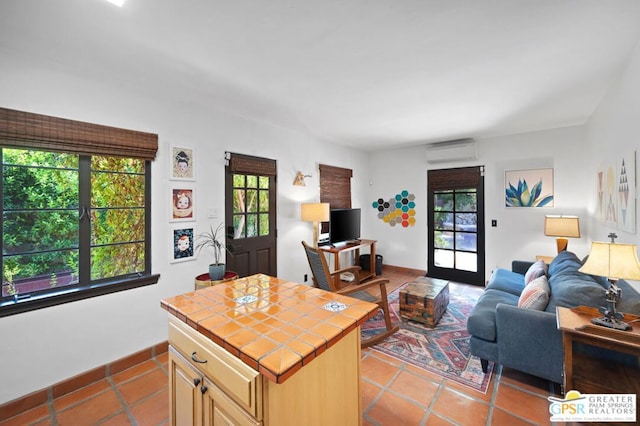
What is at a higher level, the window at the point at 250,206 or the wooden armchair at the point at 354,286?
the window at the point at 250,206

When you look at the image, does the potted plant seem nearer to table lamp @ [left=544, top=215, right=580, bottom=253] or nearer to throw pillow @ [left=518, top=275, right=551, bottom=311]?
throw pillow @ [left=518, top=275, right=551, bottom=311]

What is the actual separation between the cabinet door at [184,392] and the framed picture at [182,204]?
5.19ft

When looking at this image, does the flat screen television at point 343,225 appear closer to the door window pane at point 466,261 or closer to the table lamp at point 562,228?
the door window pane at point 466,261

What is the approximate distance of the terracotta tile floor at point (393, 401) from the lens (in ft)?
5.78

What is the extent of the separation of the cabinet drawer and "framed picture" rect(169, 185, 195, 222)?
60.5 inches

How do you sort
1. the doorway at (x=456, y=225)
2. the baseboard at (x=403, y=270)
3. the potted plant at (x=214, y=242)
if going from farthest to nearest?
1. the baseboard at (x=403, y=270)
2. the doorway at (x=456, y=225)
3. the potted plant at (x=214, y=242)

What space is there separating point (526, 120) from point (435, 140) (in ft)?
4.22

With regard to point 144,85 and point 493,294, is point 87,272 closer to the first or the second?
point 144,85

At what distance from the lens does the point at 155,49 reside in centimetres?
183

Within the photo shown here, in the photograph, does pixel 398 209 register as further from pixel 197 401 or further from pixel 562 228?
pixel 197 401

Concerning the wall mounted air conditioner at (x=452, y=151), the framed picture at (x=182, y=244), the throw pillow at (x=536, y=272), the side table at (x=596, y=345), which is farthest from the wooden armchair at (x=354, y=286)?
the wall mounted air conditioner at (x=452, y=151)

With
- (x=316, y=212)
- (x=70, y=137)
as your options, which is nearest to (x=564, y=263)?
(x=316, y=212)

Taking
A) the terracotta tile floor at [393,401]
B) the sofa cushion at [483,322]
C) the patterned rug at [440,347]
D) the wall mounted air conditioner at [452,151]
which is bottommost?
the terracotta tile floor at [393,401]

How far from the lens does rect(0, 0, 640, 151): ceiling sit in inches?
58.0
